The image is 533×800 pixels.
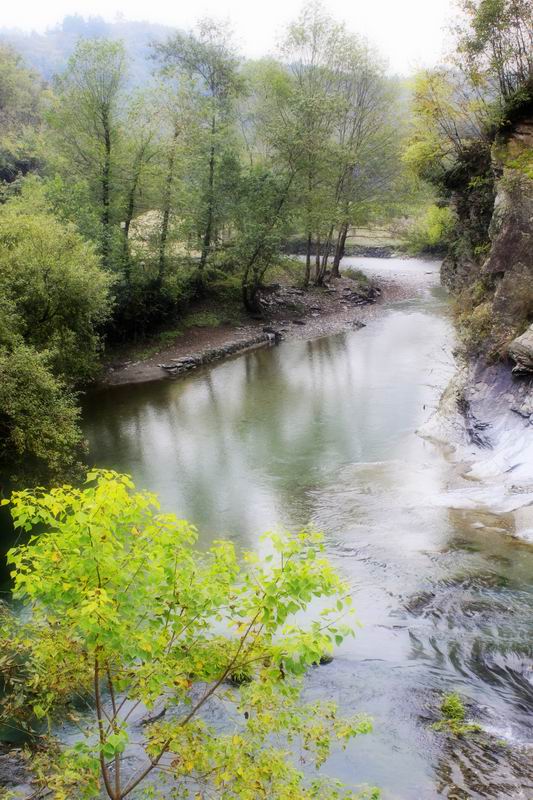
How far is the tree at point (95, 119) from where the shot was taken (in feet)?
108

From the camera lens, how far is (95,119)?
33750 mm

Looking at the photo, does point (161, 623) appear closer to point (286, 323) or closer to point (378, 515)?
point (378, 515)

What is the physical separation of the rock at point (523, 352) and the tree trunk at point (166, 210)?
23.2 metres

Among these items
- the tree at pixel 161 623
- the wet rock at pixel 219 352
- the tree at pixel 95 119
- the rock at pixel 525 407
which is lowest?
the wet rock at pixel 219 352

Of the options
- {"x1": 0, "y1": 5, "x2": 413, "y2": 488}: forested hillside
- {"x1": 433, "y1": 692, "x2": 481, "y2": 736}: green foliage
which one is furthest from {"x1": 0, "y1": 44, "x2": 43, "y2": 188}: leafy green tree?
{"x1": 433, "y1": 692, "x2": 481, "y2": 736}: green foliage

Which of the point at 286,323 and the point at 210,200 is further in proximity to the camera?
the point at 286,323

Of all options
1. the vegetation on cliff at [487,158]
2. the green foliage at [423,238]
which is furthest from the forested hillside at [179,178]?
the vegetation on cliff at [487,158]

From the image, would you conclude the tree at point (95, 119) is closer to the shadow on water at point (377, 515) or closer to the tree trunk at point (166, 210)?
the tree trunk at point (166, 210)

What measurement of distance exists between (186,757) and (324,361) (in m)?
30.8

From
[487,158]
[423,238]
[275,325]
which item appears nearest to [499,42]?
[487,158]

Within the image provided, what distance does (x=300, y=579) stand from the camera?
5.63 meters

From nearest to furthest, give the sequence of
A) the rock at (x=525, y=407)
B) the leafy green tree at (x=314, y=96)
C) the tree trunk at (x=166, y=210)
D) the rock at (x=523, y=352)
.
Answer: the rock at (x=525, y=407) → the rock at (x=523, y=352) → the tree trunk at (x=166, y=210) → the leafy green tree at (x=314, y=96)

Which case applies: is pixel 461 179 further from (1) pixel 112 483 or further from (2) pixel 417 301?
(1) pixel 112 483

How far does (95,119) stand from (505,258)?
24.6 m
